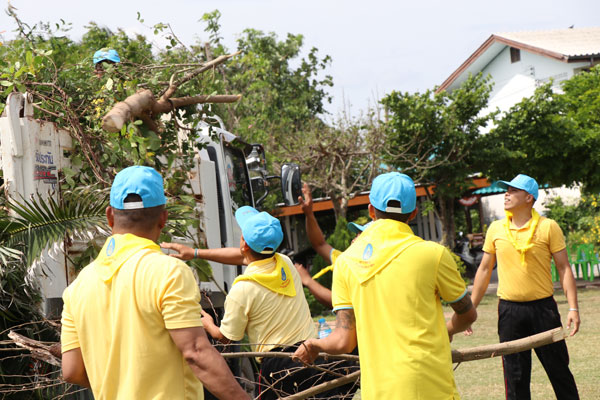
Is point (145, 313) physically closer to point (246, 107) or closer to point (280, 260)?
point (280, 260)

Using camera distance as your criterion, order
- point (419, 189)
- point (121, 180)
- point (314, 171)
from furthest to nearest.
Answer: point (419, 189)
point (314, 171)
point (121, 180)

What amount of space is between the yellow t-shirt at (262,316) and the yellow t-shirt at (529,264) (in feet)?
7.21

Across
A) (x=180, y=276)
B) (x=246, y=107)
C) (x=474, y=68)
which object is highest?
(x=474, y=68)

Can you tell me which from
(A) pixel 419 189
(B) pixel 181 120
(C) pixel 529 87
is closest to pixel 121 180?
(B) pixel 181 120

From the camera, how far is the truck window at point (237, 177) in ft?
28.8

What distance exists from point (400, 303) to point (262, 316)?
1.44 meters

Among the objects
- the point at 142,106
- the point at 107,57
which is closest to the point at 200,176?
the point at 107,57

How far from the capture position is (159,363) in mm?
2840

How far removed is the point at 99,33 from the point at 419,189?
13.3m

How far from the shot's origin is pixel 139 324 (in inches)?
111

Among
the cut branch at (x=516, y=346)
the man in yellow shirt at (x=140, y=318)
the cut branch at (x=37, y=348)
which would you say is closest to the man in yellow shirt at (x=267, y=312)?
the cut branch at (x=516, y=346)

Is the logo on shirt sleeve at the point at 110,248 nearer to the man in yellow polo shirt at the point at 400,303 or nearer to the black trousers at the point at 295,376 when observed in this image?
the man in yellow polo shirt at the point at 400,303

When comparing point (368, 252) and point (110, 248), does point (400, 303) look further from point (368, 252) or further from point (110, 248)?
point (110, 248)

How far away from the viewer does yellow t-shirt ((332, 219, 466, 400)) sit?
137 inches
